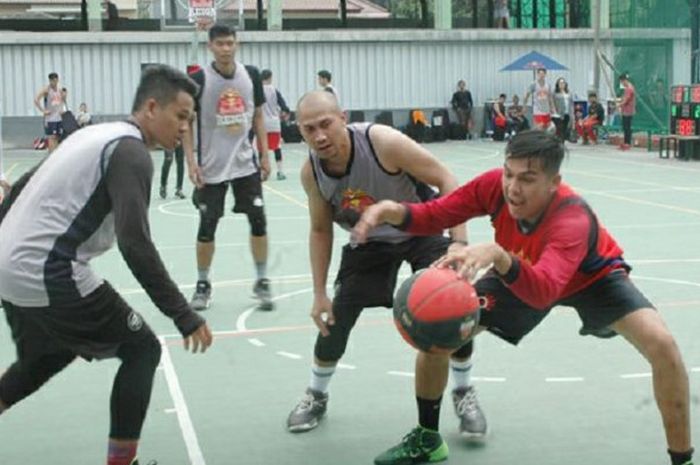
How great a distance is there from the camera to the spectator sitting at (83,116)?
95.5 ft

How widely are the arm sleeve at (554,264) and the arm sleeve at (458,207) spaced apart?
456mm

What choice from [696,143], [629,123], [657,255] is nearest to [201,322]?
[657,255]

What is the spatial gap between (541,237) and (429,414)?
1.18 meters

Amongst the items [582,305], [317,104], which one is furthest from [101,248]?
[582,305]

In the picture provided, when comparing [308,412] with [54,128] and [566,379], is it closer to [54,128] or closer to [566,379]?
[566,379]

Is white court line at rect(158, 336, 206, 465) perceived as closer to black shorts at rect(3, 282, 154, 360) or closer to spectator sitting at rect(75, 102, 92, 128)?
black shorts at rect(3, 282, 154, 360)

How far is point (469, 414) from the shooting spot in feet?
19.2

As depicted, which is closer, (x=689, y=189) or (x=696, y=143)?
(x=689, y=189)

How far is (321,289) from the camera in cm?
587

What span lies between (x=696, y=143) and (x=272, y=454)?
19079mm

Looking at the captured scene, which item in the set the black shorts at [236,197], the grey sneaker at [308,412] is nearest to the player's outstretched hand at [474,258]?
the grey sneaker at [308,412]

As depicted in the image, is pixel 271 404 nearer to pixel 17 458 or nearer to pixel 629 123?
pixel 17 458

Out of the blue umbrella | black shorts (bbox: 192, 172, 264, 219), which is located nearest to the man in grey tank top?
black shorts (bbox: 192, 172, 264, 219)

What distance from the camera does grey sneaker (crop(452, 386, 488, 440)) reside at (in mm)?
5801
